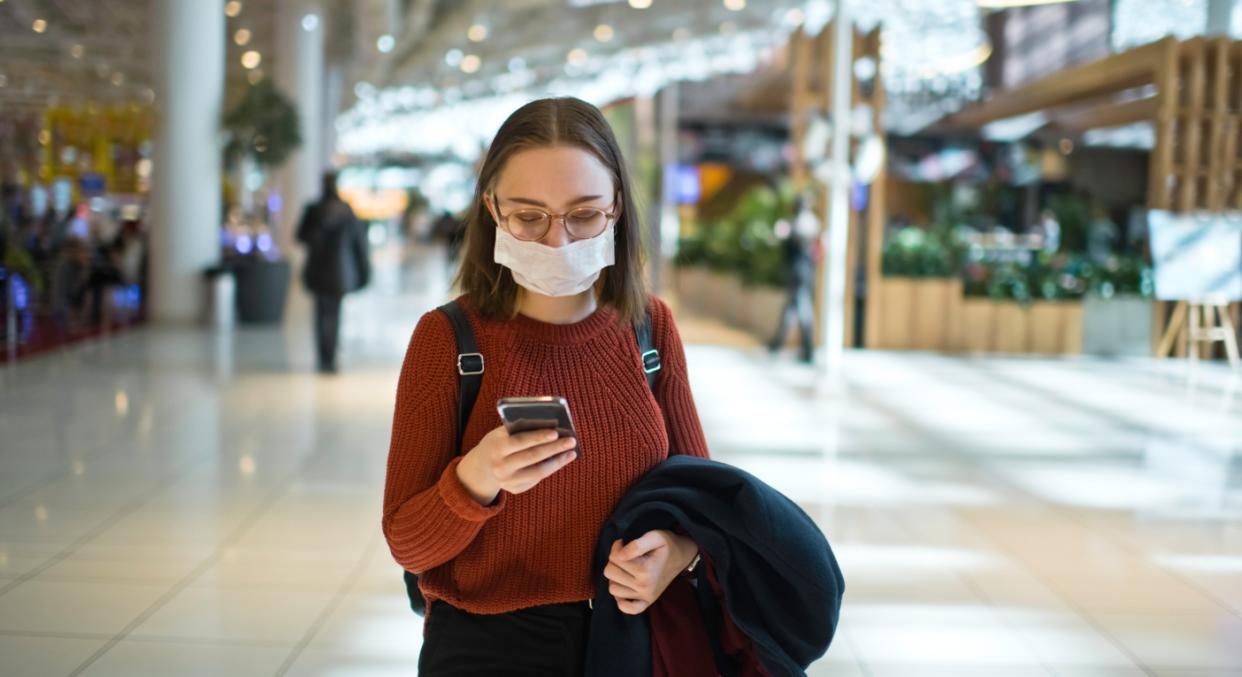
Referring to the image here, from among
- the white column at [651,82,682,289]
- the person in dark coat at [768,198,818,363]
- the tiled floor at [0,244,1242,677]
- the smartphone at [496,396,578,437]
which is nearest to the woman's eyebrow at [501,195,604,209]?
the smartphone at [496,396,578,437]

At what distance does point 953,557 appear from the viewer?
471 centimetres

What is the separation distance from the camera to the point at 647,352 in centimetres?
187

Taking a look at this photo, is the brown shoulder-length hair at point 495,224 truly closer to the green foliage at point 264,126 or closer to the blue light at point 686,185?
the green foliage at point 264,126

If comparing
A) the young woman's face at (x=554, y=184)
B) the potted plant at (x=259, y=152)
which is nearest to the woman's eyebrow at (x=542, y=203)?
the young woman's face at (x=554, y=184)

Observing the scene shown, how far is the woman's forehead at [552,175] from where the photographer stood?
1733mm

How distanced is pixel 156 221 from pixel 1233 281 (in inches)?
459

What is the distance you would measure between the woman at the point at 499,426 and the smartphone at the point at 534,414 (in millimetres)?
193

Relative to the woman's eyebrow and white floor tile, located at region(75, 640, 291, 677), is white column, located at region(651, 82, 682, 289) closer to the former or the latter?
white floor tile, located at region(75, 640, 291, 677)

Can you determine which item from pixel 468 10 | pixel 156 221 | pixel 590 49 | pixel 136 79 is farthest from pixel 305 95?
pixel 136 79

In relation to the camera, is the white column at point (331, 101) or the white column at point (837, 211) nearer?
the white column at point (837, 211)

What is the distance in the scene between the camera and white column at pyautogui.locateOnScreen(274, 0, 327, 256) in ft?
72.8

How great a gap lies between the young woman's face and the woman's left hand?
1.53ft

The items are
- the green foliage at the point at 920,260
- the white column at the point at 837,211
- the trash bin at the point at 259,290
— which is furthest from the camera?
the trash bin at the point at 259,290

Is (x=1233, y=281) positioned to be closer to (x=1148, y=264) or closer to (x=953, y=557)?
(x=1148, y=264)
